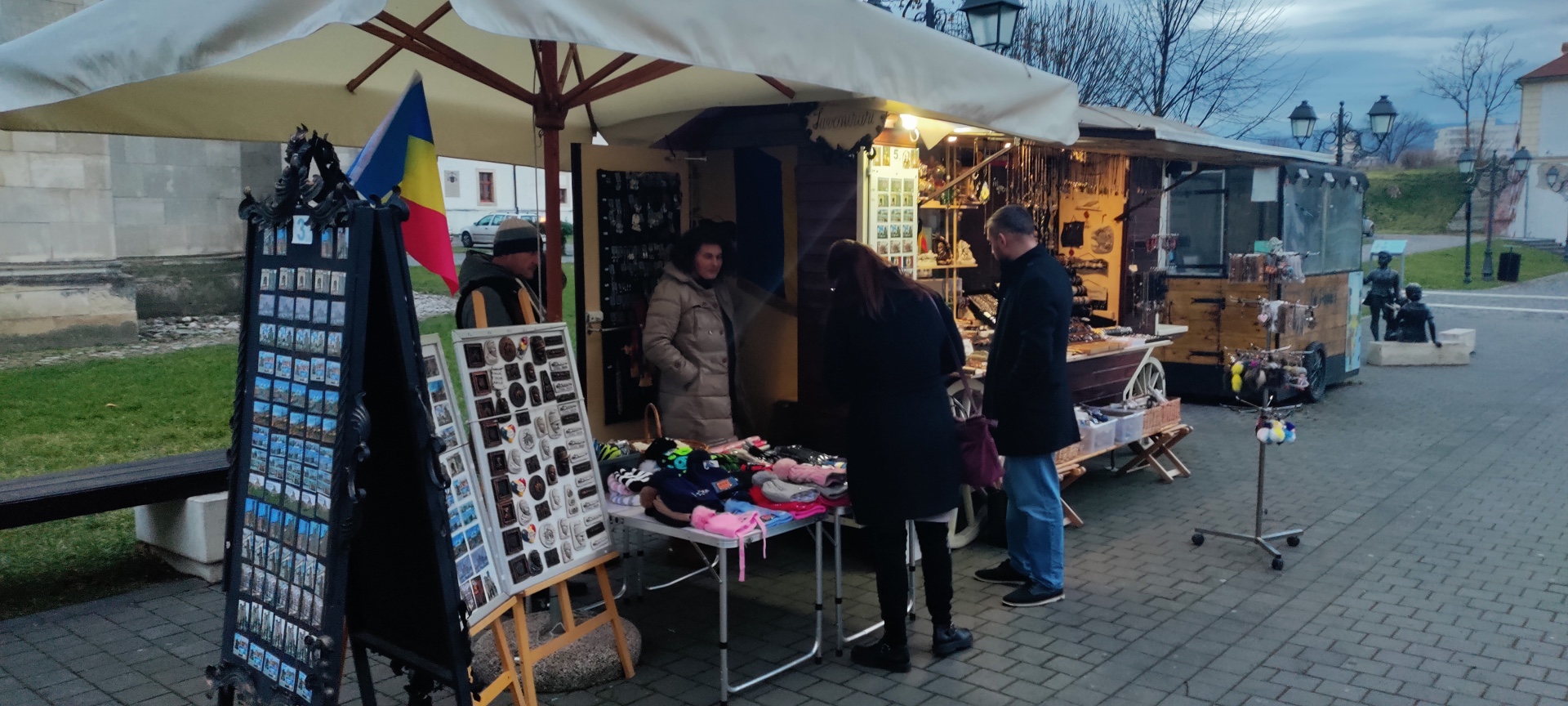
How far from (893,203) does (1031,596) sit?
8.33ft

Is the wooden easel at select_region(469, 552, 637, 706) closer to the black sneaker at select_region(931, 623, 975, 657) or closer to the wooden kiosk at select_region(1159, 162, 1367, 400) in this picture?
the black sneaker at select_region(931, 623, 975, 657)

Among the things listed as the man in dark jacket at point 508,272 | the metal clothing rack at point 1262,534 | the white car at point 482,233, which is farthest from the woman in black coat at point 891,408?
the white car at point 482,233

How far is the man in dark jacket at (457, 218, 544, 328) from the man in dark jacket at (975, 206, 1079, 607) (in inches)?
86.7

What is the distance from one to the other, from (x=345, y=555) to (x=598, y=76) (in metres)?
2.16

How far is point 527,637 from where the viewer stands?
3830 mm

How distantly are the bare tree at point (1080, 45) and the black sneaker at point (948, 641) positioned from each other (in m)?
17.2

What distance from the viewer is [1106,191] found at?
31.1 feet

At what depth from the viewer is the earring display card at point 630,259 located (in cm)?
629

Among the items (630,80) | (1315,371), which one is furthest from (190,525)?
(1315,371)

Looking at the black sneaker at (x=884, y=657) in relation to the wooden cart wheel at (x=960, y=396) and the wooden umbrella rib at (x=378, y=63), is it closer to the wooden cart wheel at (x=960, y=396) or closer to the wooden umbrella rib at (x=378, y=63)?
the wooden cart wheel at (x=960, y=396)

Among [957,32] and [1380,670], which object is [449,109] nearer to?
[1380,670]

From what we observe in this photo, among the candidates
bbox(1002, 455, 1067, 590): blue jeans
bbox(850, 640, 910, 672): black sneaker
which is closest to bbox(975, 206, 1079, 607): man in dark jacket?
bbox(1002, 455, 1067, 590): blue jeans

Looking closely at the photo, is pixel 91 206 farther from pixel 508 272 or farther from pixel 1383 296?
pixel 1383 296

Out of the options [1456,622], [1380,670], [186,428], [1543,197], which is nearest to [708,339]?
[1380,670]
